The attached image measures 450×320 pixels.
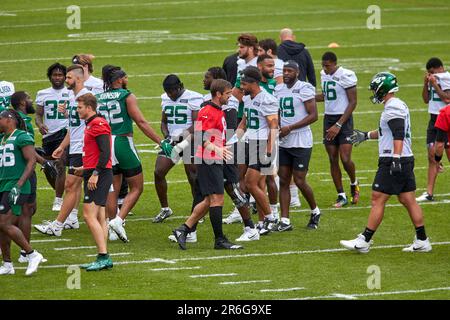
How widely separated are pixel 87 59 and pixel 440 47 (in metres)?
16.2

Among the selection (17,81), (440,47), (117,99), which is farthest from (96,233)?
(440,47)

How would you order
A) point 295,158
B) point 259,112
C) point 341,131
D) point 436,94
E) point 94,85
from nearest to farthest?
point 259,112
point 295,158
point 94,85
point 341,131
point 436,94

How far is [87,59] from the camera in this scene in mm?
14930

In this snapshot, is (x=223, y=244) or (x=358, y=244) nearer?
(x=358, y=244)

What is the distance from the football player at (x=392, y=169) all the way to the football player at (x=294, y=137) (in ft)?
4.95

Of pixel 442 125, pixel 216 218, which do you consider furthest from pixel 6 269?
pixel 442 125

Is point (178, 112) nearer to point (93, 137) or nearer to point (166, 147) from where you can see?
point (166, 147)

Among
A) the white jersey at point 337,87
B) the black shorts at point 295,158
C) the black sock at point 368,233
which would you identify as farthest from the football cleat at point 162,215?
the black sock at point 368,233

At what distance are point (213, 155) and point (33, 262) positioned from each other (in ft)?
8.07

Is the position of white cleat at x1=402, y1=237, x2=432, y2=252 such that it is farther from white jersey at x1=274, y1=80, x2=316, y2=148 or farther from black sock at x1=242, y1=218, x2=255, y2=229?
white jersey at x1=274, y1=80, x2=316, y2=148

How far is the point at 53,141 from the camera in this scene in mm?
15766

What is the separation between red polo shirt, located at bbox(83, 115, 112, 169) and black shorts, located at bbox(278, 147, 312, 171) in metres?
2.93

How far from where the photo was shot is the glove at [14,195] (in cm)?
1219

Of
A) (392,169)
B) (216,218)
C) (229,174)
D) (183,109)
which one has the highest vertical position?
(183,109)
